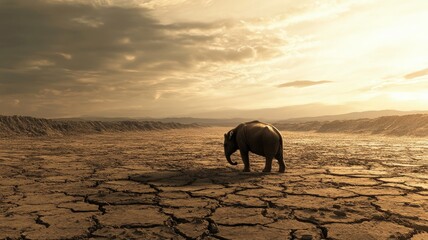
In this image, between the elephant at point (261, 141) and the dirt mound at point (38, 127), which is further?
the dirt mound at point (38, 127)

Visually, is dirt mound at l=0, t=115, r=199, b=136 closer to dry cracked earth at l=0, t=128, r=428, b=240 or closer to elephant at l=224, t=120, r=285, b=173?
dry cracked earth at l=0, t=128, r=428, b=240

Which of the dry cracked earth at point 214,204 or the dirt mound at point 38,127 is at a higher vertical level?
the dirt mound at point 38,127

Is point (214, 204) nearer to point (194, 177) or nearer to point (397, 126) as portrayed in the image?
point (194, 177)

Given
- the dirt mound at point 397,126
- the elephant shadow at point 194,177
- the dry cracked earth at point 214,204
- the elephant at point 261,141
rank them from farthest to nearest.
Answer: the dirt mound at point 397,126 → the elephant at point 261,141 → the elephant shadow at point 194,177 → the dry cracked earth at point 214,204

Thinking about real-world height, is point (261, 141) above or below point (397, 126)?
above

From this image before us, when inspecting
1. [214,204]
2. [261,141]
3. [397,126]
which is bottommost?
[214,204]

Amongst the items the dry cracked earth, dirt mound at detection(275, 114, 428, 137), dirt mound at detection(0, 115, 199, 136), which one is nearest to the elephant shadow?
the dry cracked earth

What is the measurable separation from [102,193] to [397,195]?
4.28m

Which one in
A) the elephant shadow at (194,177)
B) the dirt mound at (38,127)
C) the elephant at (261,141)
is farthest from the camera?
the dirt mound at (38,127)

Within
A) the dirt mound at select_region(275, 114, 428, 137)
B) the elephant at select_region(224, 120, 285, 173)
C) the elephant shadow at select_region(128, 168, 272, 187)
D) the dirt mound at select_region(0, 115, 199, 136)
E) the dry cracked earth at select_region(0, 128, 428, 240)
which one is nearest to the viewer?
the dry cracked earth at select_region(0, 128, 428, 240)

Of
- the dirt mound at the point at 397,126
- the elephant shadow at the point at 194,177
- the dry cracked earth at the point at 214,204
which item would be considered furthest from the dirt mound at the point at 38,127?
the dirt mound at the point at 397,126

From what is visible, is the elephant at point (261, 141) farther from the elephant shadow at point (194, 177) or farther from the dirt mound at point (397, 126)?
the dirt mound at point (397, 126)

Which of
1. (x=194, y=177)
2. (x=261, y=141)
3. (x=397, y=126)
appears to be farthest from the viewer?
(x=397, y=126)

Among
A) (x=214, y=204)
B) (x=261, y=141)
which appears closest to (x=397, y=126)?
(x=261, y=141)
